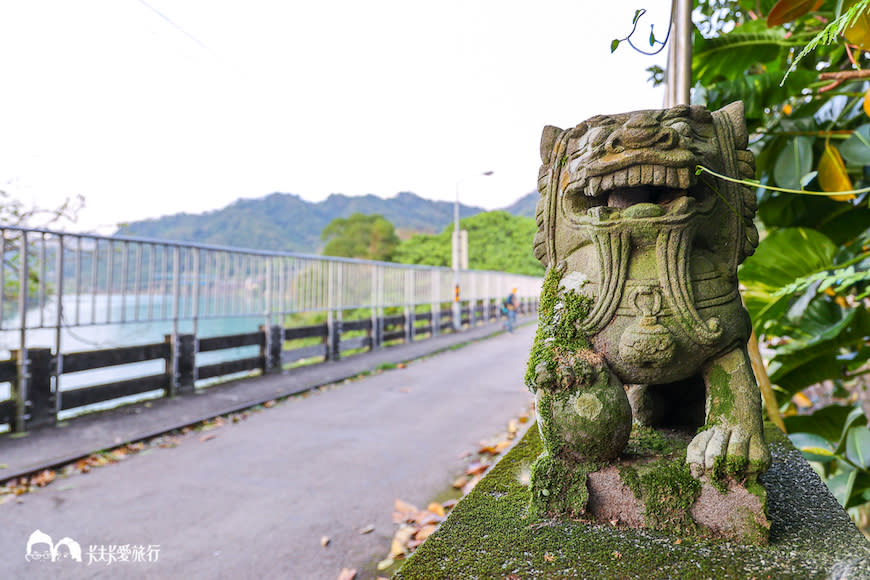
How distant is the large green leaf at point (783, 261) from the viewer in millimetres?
2525

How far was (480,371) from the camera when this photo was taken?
8.30m

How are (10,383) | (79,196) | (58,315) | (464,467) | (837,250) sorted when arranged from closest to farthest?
(837,250)
(464,467)
(10,383)
(58,315)
(79,196)

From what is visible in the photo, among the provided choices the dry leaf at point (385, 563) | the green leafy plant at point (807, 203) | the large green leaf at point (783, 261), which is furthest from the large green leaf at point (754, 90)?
the dry leaf at point (385, 563)

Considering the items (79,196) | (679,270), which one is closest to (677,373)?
(679,270)

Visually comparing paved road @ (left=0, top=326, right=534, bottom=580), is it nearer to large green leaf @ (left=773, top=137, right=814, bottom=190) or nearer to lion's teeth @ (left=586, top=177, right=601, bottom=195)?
lion's teeth @ (left=586, top=177, right=601, bottom=195)

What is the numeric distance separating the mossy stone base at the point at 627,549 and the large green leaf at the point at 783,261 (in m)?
1.08

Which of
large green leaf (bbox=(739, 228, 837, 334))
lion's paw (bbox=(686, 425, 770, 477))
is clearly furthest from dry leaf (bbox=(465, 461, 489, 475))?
lion's paw (bbox=(686, 425, 770, 477))

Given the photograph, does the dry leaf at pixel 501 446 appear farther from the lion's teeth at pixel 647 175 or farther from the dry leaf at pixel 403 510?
the lion's teeth at pixel 647 175

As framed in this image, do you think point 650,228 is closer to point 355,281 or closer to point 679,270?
point 679,270

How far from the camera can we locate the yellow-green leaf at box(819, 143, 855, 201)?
240 cm

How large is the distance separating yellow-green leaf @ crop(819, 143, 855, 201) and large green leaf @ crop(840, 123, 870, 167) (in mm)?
39

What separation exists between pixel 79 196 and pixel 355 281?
502cm

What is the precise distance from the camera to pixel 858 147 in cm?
237

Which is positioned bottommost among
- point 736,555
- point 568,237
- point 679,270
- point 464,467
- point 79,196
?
point 464,467
